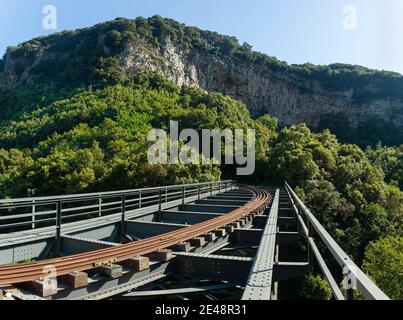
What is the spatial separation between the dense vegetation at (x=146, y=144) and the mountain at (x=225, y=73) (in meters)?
0.83

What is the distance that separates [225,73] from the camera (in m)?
123

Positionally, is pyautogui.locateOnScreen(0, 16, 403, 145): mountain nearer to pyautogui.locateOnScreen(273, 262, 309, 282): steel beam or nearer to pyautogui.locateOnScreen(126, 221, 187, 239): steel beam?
pyautogui.locateOnScreen(126, 221, 187, 239): steel beam

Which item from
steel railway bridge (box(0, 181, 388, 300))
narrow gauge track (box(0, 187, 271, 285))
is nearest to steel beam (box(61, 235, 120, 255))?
steel railway bridge (box(0, 181, 388, 300))

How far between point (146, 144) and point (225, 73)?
8830cm

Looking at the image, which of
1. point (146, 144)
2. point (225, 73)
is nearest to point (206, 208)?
point (146, 144)

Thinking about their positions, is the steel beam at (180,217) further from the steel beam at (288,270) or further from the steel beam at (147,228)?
the steel beam at (288,270)

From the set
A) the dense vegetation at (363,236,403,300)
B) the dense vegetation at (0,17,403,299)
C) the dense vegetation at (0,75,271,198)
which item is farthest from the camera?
the dense vegetation at (0,17,403,299)

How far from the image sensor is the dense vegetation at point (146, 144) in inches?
1412

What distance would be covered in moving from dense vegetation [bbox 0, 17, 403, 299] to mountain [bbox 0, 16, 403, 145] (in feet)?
2.72

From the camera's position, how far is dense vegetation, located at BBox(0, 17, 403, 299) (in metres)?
35.9

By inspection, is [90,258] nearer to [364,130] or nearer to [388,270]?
[388,270]

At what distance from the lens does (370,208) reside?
39.9m

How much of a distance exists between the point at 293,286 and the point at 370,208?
1440 cm

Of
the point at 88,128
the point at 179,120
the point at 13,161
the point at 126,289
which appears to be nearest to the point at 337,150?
the point at 179,120
